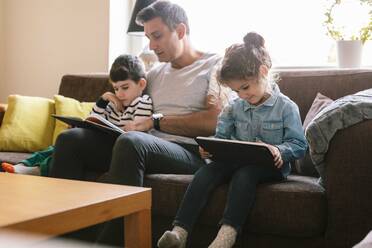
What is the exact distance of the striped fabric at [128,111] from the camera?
7.55 feet

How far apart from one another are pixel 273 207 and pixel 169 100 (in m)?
0.79

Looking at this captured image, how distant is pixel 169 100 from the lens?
230cm

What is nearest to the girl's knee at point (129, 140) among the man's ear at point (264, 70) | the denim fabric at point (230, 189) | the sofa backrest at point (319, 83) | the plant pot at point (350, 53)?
the denim fabric at point (230, 189)

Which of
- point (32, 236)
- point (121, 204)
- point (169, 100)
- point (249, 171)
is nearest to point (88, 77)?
point (169, 100)

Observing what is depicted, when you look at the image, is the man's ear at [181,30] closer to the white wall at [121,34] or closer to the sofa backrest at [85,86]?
the sofa backrest at [85,86]

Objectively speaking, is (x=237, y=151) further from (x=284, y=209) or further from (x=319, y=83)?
(x=319, y=83)

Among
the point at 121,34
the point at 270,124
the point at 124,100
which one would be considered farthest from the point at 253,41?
the point at 121,34

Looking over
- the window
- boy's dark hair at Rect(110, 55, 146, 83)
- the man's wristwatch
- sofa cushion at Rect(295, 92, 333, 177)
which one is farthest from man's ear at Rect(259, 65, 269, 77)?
the window

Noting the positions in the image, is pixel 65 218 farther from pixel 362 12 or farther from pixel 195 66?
pixel 362 12

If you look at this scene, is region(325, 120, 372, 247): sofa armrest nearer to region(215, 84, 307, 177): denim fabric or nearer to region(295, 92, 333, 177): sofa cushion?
region(215, 84, 307, 177): denim fabric

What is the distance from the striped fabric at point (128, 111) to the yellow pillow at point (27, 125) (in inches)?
18.5

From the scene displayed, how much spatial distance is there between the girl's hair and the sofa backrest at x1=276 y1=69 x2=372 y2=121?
361 mm

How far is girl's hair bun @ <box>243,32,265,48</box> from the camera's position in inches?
77.2

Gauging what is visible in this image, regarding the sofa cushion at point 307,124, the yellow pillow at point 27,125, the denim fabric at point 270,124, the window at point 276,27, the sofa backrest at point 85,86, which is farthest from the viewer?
the window at point 276,27
